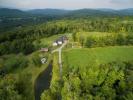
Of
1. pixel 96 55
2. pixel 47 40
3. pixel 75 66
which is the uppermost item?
pixel 75 66

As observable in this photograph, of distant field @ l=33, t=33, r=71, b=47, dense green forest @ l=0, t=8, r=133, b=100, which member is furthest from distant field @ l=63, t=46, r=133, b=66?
distant field @ l=33, t=33, r=71, b=47

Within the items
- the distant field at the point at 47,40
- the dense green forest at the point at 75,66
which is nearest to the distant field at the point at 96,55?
the dense green forest at the point at 75,66

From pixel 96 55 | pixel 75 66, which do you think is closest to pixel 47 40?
pixel 96 55

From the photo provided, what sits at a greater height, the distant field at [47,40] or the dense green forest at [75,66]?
the dense green forest at [75,66]

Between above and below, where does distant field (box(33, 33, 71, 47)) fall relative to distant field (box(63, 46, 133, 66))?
below

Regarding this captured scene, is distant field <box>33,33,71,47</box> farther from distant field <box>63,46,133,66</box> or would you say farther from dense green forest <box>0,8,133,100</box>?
distant field <box>63,46,133,66</box>

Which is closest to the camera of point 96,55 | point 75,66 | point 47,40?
point 75,66

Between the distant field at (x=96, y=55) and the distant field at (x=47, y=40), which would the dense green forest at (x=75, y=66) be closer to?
the distant field at (x=96, y=55)

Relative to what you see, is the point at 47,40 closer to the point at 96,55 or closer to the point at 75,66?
the point at 96,55
